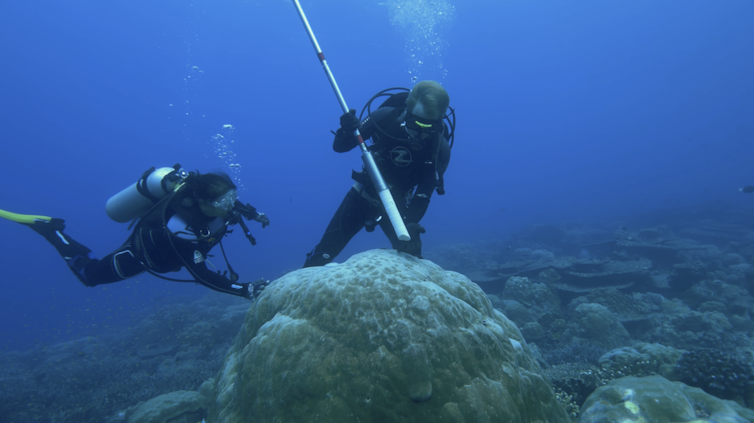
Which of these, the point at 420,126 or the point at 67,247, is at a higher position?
the point at 420,126

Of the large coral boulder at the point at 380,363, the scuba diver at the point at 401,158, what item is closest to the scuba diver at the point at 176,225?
the scuba diver at the point at 401,158

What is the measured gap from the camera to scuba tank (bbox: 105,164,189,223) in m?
4.77

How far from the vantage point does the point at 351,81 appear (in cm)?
9562

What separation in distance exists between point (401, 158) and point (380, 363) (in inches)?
113

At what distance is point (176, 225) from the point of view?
413 centimetres

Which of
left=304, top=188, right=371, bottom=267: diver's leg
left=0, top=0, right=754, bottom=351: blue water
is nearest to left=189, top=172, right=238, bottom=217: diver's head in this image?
left=304, top=188, right=371, bottom=267: diver's leg

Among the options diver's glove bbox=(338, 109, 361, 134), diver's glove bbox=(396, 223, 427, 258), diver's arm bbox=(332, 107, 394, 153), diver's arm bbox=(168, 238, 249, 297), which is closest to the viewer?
diver's glove bbox=(396, 223, 427, 258)

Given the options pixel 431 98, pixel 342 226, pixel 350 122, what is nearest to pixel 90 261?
pixel 342 226

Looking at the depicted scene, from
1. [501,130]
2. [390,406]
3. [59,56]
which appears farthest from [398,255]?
[501,130]

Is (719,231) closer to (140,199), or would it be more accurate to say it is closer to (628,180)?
(140,199)

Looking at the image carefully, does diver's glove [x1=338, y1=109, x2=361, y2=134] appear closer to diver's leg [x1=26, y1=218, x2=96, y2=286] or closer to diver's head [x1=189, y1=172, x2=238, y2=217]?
diver's head [x1=189, y1=172, x2=238, y2=217]

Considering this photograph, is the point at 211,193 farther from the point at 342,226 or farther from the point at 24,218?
the point at 24,218

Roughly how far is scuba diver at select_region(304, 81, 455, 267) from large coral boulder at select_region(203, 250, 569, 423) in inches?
48.4

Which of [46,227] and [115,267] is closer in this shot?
[115,267]
